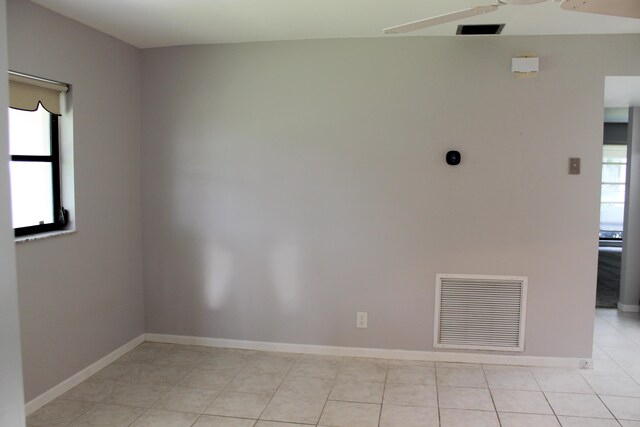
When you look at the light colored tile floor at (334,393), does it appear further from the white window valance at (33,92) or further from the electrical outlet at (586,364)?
the white window valance at (33,92)

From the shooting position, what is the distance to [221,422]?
2.69m

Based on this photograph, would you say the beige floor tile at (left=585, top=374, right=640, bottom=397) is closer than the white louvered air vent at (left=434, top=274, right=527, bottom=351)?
Yes

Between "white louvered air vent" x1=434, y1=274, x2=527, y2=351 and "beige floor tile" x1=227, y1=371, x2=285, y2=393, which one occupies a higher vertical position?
"white louvered air vent" x1=434, y1=274, x2=527, y2=351

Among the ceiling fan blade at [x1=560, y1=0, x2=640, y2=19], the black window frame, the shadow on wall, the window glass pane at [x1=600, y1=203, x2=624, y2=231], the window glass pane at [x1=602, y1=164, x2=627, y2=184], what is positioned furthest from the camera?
the window glass pane at [x1=600, y1=203, x2=624, y2=231]

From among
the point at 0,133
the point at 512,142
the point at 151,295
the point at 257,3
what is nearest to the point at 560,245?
the point at 512,142

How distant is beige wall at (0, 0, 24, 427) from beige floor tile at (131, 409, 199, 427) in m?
1.22

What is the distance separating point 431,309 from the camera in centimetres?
351

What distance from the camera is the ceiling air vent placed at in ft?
10.2

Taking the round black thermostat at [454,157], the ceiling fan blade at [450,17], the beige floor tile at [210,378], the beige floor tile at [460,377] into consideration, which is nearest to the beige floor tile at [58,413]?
the beige floor tile at [210,378]

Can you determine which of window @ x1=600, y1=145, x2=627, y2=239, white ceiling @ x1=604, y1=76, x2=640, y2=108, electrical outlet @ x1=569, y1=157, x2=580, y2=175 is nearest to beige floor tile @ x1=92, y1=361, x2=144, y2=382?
electrical outlet @ x1=569, y1=157, x2=580, y2=175

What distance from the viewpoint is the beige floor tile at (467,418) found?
2.66 meters

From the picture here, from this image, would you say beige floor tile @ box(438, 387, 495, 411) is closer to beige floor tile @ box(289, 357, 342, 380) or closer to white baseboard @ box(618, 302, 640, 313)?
beige floor tile @ box(289, 357, 342, 380)

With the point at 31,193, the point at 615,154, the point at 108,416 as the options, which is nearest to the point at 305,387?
the point at 108,416

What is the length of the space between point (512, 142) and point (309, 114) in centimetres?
139
